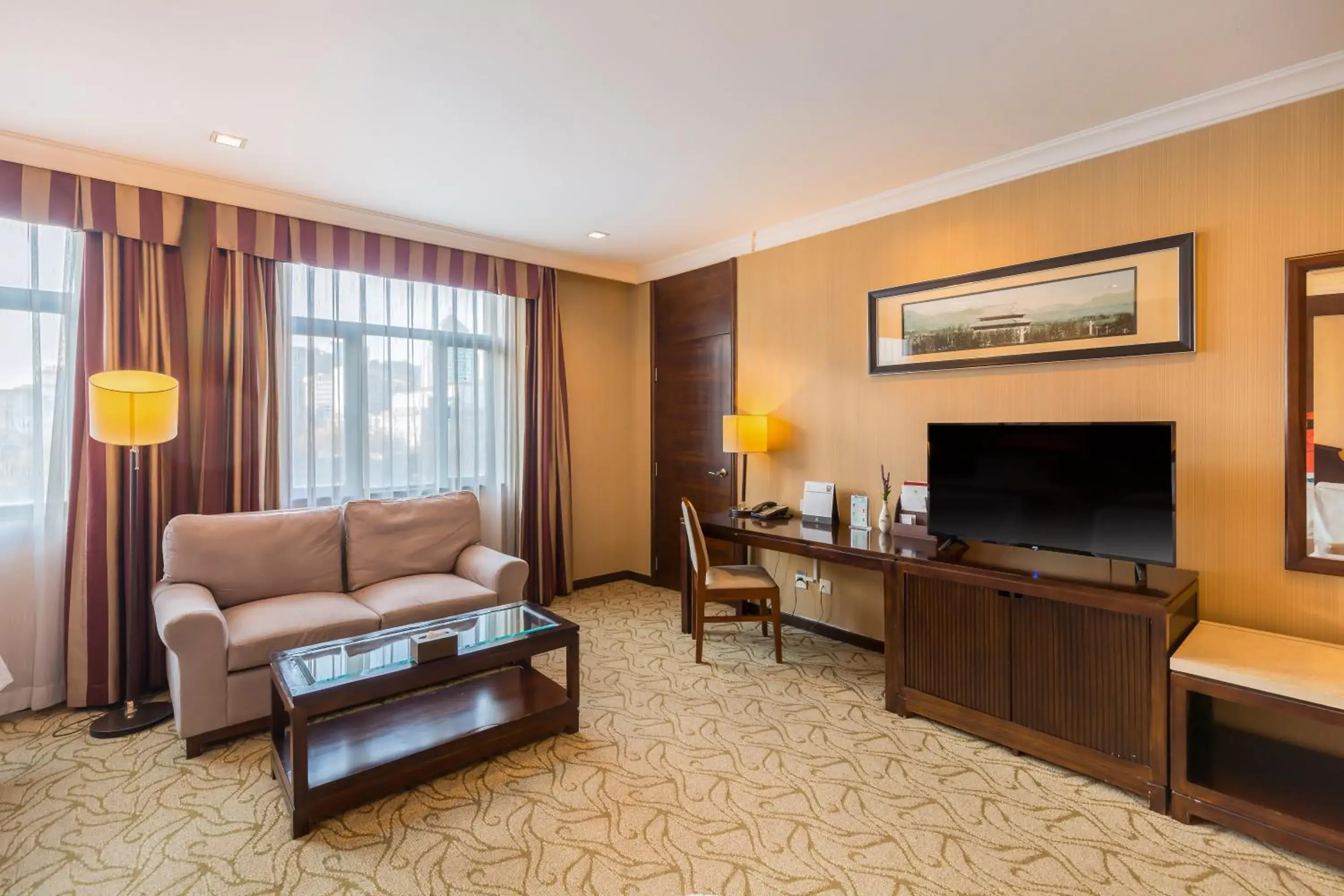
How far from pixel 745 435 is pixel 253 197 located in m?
3.16

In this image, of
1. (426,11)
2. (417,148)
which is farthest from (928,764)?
(417,148)

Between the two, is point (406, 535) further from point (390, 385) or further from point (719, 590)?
point (719, 590)

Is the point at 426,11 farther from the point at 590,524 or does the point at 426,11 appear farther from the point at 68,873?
the point at 590,524

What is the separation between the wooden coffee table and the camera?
211cm

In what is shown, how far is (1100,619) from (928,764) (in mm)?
866

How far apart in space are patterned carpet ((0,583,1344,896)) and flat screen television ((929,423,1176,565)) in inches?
35.9

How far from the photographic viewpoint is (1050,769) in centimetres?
243

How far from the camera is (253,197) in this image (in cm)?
341

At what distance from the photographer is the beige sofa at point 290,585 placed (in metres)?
2.55

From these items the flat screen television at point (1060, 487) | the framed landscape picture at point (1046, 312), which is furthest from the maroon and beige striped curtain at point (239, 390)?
the flat screen television at point (1060, 487)

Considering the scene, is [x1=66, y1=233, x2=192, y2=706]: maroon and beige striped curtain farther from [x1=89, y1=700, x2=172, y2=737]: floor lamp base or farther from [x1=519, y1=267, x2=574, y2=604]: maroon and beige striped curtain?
[x1=519, y1=267, x2=574, y2=604]: maroon and beige striped curtain

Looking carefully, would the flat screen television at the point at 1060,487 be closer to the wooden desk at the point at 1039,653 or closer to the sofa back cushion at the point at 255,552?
the wooden desk at the point at 1039,653

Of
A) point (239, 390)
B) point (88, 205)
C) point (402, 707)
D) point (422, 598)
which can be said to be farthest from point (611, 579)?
point (88, 205)

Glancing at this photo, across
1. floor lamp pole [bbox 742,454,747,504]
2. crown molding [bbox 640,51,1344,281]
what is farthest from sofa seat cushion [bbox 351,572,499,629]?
crown molding [bbox 640,51,1344,281]
